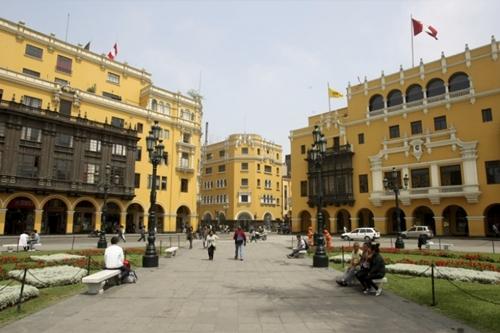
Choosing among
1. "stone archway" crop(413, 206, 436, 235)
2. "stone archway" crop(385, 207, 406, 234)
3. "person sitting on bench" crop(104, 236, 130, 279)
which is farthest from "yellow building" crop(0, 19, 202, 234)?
"stone archway" crop(413, 206, 436, 235)

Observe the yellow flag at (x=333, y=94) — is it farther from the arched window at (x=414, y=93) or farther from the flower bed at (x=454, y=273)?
the flower bed at (x=454, y=273)

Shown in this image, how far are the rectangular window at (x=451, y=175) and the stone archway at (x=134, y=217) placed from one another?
123ft

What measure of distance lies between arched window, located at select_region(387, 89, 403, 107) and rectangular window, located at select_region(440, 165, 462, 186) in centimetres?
1045

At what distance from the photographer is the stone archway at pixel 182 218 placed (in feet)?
165

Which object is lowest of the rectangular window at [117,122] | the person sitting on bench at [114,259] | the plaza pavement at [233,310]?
the plaza pavement at [233,310]

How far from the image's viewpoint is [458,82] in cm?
3847

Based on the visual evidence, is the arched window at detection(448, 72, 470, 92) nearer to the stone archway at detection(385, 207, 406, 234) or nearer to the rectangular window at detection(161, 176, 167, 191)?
the stone archway at detection(385, 207, 406, 234)

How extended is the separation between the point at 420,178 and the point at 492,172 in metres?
7.02

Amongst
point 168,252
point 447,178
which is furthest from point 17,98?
point 447,178

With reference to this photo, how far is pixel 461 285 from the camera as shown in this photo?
35.7 ft

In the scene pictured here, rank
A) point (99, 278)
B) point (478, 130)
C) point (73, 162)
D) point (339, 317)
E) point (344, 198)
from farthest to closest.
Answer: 1. point (344, 198)
2. point (73, 162)
3. point (478, 130)
4. point (99, 278)
5. point (339, 317)

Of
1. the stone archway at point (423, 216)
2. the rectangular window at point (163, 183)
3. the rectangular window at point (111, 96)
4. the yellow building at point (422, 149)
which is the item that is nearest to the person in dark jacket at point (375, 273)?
the yellow building at point (422, 149)

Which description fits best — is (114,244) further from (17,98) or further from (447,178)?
(447,178)

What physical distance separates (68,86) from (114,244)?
1415 inches
